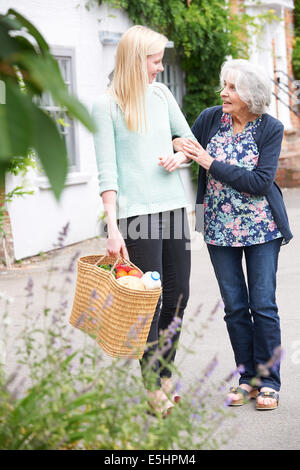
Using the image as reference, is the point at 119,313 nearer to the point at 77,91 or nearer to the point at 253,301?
the point at 253,301

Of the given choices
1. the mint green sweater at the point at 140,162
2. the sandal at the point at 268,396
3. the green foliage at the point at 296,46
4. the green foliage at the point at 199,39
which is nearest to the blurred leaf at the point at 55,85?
the mint green sweater at the point at 140,162

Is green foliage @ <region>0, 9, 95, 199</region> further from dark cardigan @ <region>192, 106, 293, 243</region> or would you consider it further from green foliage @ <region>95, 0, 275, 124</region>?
green foliage @ <region>95, 0, 275, 124</region>

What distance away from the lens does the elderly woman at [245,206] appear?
12.4 feet

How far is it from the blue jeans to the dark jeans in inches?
10.2

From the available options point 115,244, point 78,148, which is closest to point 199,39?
point 78,148

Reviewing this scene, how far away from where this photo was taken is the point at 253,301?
13.2 ft

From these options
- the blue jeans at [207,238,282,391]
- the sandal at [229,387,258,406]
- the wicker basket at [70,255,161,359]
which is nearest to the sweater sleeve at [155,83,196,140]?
the blue jeans at [207,238,282,391]

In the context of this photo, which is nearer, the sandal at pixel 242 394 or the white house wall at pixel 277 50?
the sandal at pixel 242 394

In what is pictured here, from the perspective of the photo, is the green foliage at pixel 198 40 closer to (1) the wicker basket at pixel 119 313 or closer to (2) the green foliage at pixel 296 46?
(2) the green foliage at pixel 296 46

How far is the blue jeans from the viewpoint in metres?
3.94

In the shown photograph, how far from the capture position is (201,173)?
407cm

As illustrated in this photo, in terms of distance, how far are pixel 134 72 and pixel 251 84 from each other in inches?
22.4

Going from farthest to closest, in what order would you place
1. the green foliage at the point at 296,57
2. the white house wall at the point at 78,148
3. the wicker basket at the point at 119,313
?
the green foliage at the point at 296,57, the white house wall at the point at 78,148, the wicker basket at the point at 119,313

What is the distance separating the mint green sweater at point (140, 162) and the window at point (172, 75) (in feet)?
31.5
